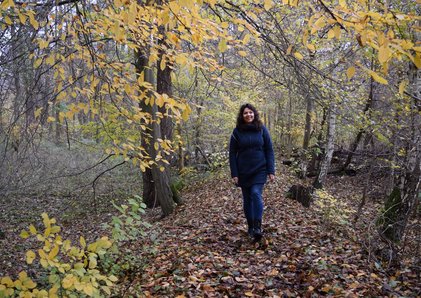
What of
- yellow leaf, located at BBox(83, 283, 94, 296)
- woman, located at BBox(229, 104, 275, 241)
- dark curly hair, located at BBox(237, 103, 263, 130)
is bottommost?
yellow leaf, located at BBox(83, 283, 94, 296)

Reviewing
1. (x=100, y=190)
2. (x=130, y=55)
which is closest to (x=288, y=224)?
(x=130, y=55)

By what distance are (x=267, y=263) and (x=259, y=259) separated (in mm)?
163

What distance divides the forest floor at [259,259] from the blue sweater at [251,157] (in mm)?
Answer: 909

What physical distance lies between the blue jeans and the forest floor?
1.23 ft

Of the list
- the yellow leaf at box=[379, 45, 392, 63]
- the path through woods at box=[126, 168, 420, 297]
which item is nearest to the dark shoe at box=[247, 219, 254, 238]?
the path through woods at box=[126, 168, 420, 297]

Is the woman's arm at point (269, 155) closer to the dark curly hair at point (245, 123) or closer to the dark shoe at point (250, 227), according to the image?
the dark curly hair at point (245, 123)

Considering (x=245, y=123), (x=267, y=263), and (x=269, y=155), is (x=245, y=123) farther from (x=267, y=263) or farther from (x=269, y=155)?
(x=267, y=263)

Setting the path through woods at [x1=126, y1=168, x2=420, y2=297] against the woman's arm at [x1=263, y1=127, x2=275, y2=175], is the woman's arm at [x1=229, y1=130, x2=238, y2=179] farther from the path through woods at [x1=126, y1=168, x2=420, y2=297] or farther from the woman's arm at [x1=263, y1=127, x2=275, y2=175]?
the path through woods at [x1=126, y1=168, x2=420, y2=297]

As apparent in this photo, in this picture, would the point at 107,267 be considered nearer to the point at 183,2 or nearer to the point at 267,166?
the point at 267,166

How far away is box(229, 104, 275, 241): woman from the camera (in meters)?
5.16

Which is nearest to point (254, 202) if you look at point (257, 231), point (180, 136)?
point (257, 231)

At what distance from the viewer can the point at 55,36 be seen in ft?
12.8

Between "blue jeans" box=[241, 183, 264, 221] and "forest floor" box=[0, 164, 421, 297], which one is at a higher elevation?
"blue jeans" box=[241, 183, 264, 221]

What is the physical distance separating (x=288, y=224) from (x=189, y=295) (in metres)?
2.82
